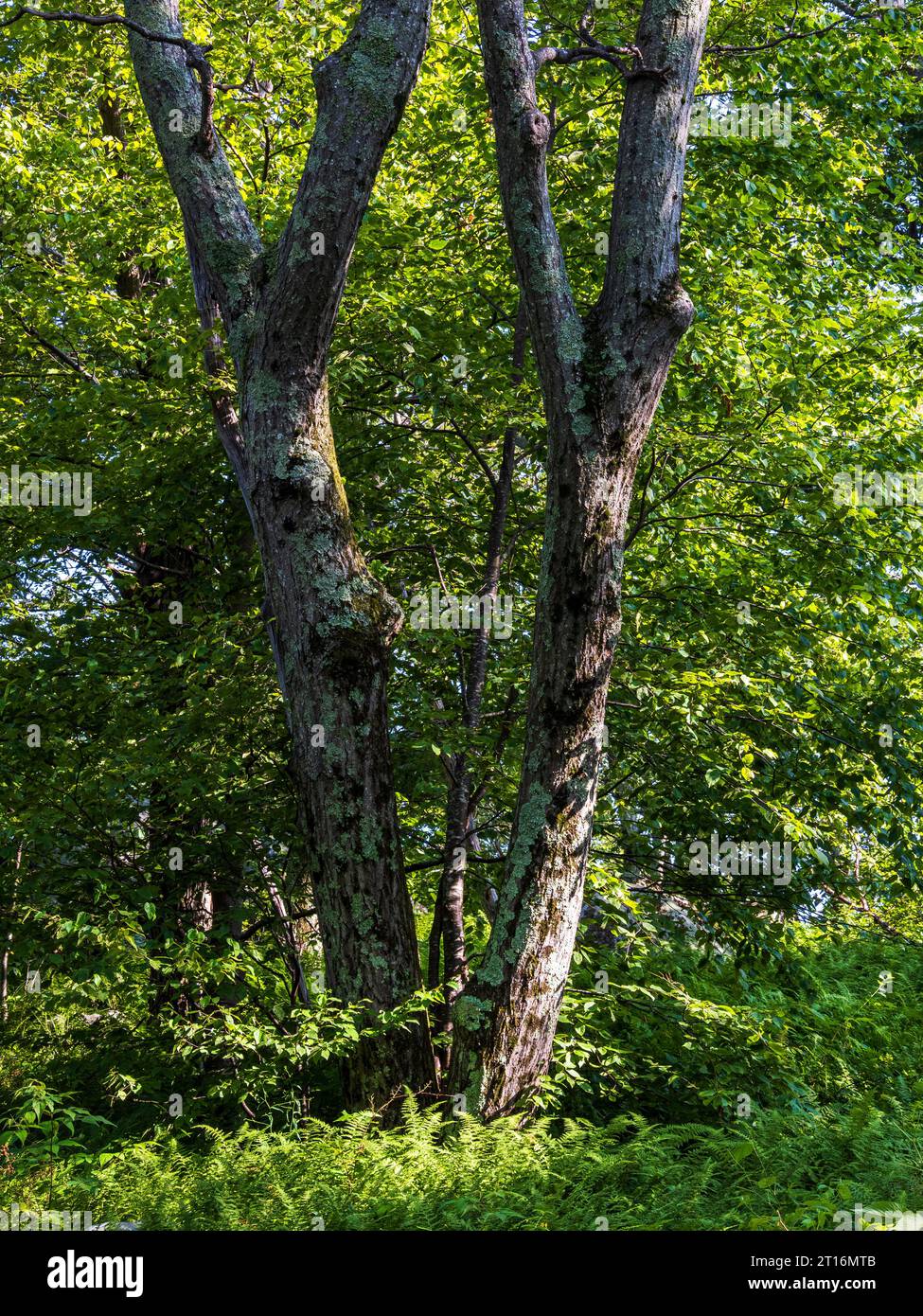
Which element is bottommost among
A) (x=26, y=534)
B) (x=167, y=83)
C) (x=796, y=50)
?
(x=26, y=534)

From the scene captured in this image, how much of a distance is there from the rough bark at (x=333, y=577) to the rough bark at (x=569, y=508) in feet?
1.68

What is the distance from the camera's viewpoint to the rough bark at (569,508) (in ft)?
17.8

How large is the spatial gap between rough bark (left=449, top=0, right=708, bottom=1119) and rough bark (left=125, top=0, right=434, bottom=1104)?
0.51m

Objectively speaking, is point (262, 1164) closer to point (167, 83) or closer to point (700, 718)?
point (700, 718)

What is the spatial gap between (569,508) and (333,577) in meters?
1.22

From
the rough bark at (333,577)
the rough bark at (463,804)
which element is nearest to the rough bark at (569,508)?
the rough bark at (333,577)

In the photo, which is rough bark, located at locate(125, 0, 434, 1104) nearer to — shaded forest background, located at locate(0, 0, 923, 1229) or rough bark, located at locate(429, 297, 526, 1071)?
shaded forest background, located at locate(0, 0, 923, 1229)

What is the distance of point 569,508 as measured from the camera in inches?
217

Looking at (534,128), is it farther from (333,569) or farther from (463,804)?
(463,804)

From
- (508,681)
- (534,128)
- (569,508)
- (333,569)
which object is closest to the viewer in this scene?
(569,508)

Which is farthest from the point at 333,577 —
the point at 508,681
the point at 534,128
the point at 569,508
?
the point at 534,128

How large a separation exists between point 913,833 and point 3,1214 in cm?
557

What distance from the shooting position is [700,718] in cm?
642
